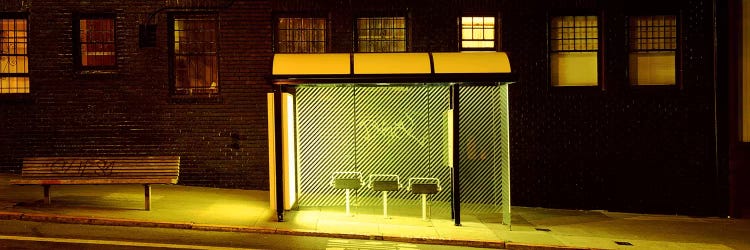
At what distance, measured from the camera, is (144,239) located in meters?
10.4

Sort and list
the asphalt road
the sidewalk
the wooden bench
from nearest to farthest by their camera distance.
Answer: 1. the asphalt road
2. the sidewalk
3. the wooden bench

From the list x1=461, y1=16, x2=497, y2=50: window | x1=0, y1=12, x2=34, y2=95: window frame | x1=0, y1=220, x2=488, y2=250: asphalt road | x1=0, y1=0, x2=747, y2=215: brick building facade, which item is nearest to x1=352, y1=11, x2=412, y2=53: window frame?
x1=0, y1=0, x2=747, y2=215: brick building facade

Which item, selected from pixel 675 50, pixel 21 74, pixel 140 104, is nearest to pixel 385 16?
pixel 140 104

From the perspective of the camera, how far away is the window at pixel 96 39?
16531mm

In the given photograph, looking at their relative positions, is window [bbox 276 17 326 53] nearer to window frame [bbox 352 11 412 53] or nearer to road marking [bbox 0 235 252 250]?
window frame [bbox 352 11 412 53]

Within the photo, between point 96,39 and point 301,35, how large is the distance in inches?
192

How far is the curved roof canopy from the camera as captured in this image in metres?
12.5

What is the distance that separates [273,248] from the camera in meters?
10.1

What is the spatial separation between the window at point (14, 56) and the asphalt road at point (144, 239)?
252 inches

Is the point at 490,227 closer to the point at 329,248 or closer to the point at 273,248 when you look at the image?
the point at 329,248

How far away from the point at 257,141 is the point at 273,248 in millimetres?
6511

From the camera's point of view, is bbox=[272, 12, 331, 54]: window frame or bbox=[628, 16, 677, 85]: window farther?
bbox=[272, 12, 331, 54]: window frame

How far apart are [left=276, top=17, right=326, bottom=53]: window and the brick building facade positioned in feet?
0.83

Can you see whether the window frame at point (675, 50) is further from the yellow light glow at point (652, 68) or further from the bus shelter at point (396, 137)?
the bus shelter at point (396, 137)
